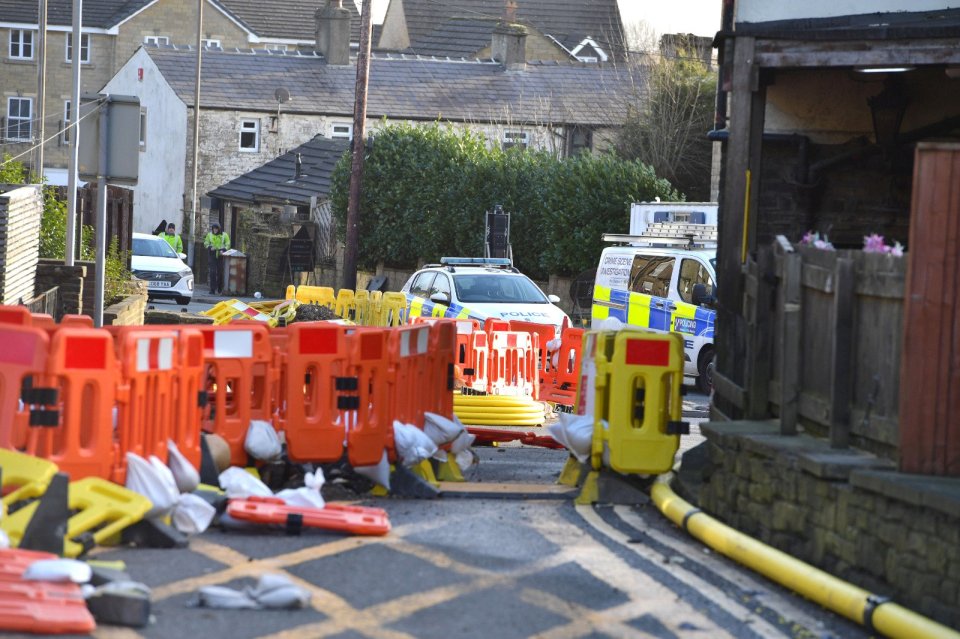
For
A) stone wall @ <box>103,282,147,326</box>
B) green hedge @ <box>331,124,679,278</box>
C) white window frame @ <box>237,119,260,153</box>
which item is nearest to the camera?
stone wall @ <box>103,282,147,326</box>

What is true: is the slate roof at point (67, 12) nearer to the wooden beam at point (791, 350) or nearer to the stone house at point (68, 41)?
the stone house at point (68, 41)

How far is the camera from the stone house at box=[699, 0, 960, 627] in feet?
23.5

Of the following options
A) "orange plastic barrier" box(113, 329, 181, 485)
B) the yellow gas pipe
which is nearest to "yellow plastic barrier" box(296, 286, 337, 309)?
the yellow gas pipe

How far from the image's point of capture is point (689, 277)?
67.2 feet

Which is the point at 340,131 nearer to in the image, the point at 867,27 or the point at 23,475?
the point at 867,27

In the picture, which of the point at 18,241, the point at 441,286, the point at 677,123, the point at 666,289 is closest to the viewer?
the point at 18,241

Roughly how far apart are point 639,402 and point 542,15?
217 feet

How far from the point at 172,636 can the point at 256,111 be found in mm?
52160

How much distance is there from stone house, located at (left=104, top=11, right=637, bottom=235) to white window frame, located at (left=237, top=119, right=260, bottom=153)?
0.13 ft

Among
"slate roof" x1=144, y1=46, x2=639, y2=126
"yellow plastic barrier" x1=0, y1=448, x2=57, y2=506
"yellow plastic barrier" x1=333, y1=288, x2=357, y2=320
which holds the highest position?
"slate roof" x1=144, y1=46, x2=639, y2=126

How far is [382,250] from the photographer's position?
4144 cm

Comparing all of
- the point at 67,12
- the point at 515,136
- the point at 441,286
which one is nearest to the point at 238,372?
the point at 441,286

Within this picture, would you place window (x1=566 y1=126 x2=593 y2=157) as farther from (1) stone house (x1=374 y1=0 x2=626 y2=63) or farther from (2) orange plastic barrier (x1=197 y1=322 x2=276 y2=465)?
(2) orange plastic barrier (x1=197 y1=322 x2=276 y2=465)

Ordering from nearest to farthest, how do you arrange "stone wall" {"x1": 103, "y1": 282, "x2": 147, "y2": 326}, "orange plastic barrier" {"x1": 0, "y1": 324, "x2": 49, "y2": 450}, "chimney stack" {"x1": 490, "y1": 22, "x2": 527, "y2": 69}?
"orange plastic barrier" {"x1": 0, "y1": 324, "x2": 49, "y2": 450} < "stone wall" {"x1": 103, "y1": 282, "x2": 147, "y2": 326} < "chimney stack" {"x1": 490, "y1": 22, "x2": 527, "y2": 69}
